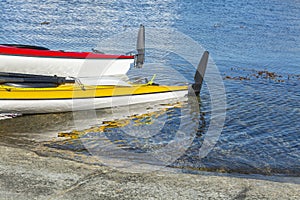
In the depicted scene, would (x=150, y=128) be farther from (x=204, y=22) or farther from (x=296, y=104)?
(x=204, y=22)

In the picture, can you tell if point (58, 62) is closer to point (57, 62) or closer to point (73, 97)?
point (57, 62)

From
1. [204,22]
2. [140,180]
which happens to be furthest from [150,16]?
[140,180]

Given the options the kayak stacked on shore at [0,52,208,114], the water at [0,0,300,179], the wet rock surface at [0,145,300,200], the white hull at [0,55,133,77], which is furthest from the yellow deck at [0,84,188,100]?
the wet rock surface at [0,145,300,200]

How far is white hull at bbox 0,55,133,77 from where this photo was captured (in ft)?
45.0

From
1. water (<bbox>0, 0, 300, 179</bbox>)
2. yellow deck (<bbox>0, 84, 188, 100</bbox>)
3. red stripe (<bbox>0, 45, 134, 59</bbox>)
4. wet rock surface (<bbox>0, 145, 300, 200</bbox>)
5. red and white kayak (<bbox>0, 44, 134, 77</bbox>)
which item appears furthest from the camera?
red and white kayak (<bbox>0, 44, 134, 77</bbox>)

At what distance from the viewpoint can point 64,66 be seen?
14.7m

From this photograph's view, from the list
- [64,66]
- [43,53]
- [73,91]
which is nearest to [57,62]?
[64,66]

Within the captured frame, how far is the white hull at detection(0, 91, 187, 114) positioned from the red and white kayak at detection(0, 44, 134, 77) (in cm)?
198

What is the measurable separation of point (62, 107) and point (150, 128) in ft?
A: 8.28

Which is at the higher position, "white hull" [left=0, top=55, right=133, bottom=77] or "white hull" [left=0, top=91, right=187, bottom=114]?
"white hull" [left=0, top=55, right=133, bottom=77]

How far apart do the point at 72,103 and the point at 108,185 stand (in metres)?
5.83

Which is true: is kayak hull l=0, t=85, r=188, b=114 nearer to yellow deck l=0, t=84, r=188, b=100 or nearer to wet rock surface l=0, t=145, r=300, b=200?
yellow deck l=0, t=84, r=188, b=100

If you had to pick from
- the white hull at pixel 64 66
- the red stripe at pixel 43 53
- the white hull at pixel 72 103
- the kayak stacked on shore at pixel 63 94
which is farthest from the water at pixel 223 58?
the red stripe at pixel 43 53

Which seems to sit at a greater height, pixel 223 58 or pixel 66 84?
pixel 66 84
